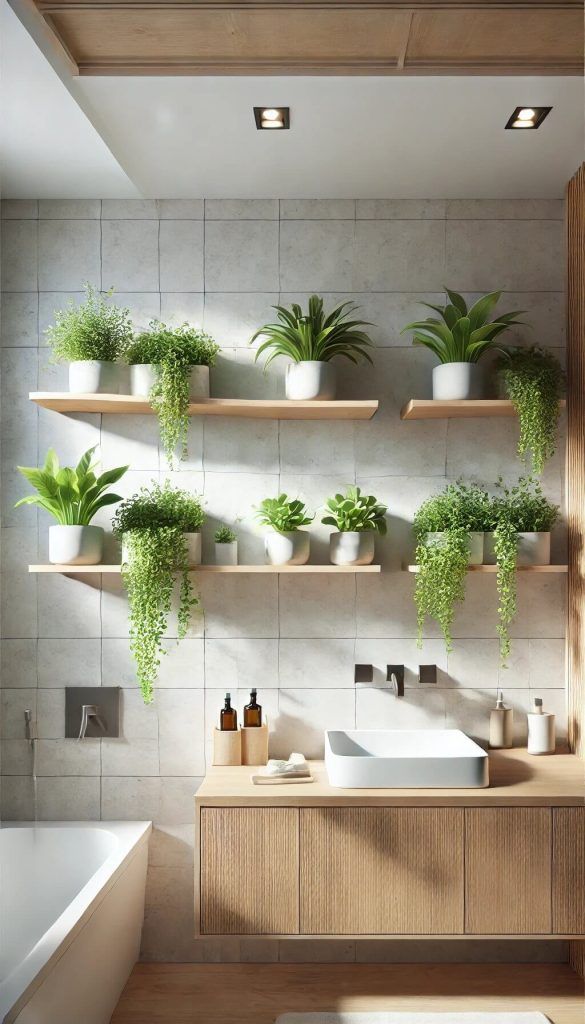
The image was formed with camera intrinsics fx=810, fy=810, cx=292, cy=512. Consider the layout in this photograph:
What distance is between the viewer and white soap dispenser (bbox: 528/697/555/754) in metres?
2.93

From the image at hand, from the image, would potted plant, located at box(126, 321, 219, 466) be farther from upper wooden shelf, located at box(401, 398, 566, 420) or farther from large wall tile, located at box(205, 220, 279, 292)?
upper wooden shelf, located at box(401, 398, 566, 420)

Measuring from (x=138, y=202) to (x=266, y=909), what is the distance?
8.37 feet

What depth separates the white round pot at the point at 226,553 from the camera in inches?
116

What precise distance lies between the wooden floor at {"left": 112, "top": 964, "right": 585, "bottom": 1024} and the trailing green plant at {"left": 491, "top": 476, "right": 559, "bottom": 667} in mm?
1093

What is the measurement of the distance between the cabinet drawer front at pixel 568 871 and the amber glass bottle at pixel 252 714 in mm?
1047

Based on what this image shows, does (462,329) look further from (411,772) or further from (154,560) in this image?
(411,772)

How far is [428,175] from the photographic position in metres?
2.88

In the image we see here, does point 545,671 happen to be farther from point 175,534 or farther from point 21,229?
point 21,229

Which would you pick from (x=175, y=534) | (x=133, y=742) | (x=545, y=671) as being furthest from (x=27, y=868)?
(x=545, y=671)

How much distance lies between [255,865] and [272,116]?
2.32 meters

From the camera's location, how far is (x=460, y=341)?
9.48 ft

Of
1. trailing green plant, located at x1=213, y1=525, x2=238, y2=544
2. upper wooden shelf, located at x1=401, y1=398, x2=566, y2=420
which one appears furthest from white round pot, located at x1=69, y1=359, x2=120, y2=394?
upper wooden shelf, located at x1=401, y1=398, x2=566, y2=420

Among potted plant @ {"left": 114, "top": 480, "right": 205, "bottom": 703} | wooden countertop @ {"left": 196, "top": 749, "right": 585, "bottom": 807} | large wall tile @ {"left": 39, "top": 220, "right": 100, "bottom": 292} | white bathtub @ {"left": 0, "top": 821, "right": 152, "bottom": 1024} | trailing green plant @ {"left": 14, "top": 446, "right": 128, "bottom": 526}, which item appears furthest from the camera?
large wall tile @ {"left": 39, "top": 220, "right": 100, "bottom": 292}

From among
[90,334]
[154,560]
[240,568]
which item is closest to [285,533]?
[240,568]
